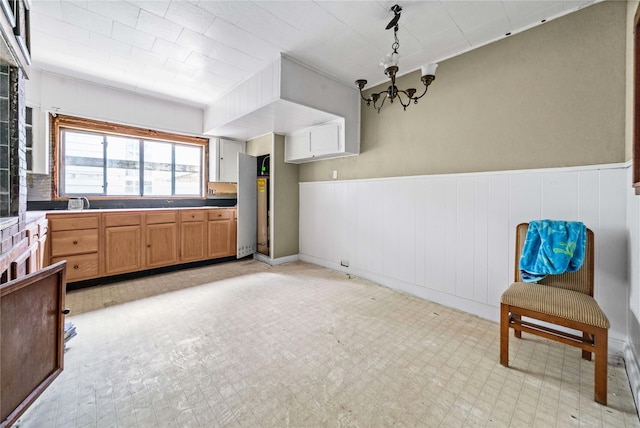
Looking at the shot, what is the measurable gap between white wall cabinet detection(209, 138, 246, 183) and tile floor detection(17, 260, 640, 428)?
2.50 metres

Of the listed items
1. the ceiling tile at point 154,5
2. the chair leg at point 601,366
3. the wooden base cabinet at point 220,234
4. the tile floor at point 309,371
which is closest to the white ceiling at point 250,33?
the ceiling tile at point 154,5

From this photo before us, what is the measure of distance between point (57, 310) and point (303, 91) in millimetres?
2720

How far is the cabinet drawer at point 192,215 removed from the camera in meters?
3.85

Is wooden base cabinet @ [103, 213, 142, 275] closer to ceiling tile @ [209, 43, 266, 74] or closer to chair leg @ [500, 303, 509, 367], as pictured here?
ceiling tile @ [209, 43, 266, 74]

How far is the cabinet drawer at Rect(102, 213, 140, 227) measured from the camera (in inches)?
127

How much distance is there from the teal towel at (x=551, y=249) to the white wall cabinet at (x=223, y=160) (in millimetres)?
4320

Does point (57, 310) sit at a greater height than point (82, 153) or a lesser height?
lesser

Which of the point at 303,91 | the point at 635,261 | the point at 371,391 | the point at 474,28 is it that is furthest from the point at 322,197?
the point at 635,261

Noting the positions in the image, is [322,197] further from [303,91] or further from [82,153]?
[82,153]

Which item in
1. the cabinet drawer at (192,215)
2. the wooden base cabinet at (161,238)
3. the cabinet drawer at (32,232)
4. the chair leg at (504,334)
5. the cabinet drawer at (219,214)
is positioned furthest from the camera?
the cabinet drawer at (219,214)

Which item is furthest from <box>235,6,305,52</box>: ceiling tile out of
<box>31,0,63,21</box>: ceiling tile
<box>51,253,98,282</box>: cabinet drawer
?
<box>51,253,98,282</box>: cabinet drawer

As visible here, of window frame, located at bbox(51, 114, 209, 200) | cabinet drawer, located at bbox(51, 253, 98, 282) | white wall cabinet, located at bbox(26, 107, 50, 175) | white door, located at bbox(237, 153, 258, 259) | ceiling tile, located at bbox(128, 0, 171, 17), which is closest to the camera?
ceiling tile, located at bbox(128, 0, 171, 17)

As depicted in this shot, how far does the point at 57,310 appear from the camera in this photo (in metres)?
1.45

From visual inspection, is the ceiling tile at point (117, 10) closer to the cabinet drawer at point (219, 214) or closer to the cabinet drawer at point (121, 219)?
the cabinet drawer at point (121, 219)
